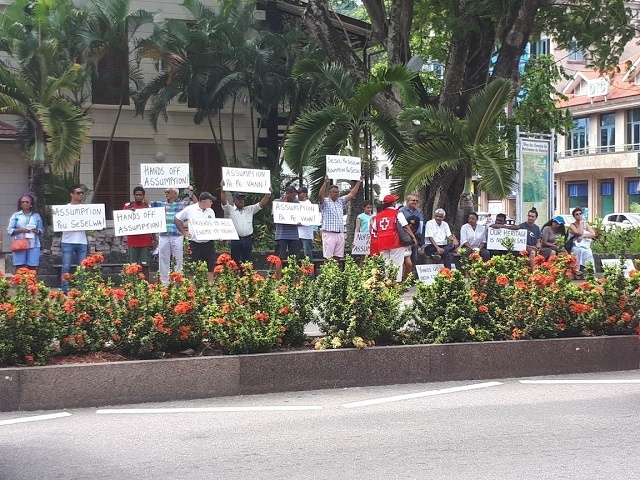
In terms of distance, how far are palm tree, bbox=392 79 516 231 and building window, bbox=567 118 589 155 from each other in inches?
1586

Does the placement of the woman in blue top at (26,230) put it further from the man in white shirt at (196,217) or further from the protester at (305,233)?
the protester at (305,233)

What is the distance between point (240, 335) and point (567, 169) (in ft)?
177

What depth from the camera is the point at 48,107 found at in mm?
20547

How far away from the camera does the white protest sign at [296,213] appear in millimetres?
Answer: 17391

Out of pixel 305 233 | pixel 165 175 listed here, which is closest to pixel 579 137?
pixel 305 233

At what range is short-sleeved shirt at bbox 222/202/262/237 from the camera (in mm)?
16828

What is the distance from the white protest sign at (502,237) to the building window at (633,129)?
38126mm

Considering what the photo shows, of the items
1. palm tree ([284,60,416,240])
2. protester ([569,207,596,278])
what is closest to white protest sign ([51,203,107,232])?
palm tree ([284,60,416,240])

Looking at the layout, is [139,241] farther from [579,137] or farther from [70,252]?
[579,137]

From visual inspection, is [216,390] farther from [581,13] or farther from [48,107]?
[581,13]

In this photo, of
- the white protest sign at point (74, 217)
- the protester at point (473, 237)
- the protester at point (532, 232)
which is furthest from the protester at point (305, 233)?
the protester at point (532, 232)

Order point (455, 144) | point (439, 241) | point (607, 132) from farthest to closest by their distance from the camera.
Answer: point (607, 132)
point (455, 144)
point (439, 241)

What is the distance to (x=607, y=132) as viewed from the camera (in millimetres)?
57500

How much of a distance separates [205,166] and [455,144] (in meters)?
10.7
